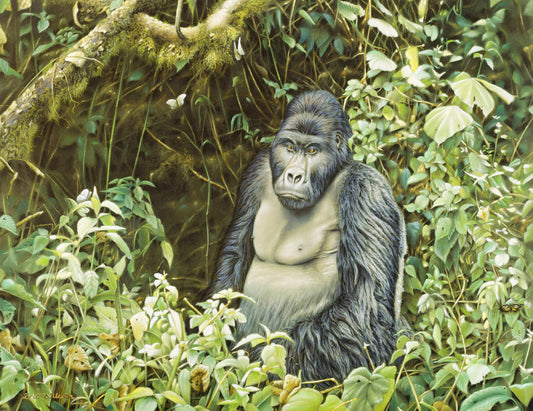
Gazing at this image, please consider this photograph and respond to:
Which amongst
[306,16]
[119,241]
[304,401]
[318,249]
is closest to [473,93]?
[306,16]

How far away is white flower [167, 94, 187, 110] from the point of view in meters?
2.32

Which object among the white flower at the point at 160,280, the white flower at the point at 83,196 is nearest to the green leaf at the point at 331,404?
the white flower at the point at 160,280

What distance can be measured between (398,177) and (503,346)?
640mm

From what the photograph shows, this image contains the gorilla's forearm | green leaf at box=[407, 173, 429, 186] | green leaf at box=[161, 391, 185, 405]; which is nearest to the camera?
green leaf at box=[161, 391, 185, 405]

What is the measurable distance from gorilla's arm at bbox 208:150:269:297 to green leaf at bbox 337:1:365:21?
528 mm

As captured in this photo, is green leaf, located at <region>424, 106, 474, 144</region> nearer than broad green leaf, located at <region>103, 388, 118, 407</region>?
No

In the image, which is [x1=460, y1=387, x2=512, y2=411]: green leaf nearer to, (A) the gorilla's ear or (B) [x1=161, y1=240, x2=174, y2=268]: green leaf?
(A) the gorilla's ear

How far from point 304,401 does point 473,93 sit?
1118mm

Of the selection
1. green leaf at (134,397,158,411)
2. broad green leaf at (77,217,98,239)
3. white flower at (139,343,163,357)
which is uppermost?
broad green leaf at (77,217,98,239)

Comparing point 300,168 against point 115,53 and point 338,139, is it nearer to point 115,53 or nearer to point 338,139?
point 338,139

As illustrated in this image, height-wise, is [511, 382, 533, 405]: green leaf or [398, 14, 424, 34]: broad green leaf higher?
[398, 14, 424, 34]: broad green leaf

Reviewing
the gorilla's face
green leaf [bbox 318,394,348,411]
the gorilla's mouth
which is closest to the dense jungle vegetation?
green leaf [bbox 318,394,348,411]

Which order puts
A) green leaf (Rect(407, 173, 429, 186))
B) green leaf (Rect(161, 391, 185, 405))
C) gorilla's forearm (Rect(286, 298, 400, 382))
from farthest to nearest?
1. green leaf (Rect(407, 173, 429, 186))
2. gorilla's forearm (Rect(286, 298, 400, 382))
3. green leaf (Rect(161, 391, 185, 405))

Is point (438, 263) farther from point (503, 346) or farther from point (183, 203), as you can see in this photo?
point (183, 203)
